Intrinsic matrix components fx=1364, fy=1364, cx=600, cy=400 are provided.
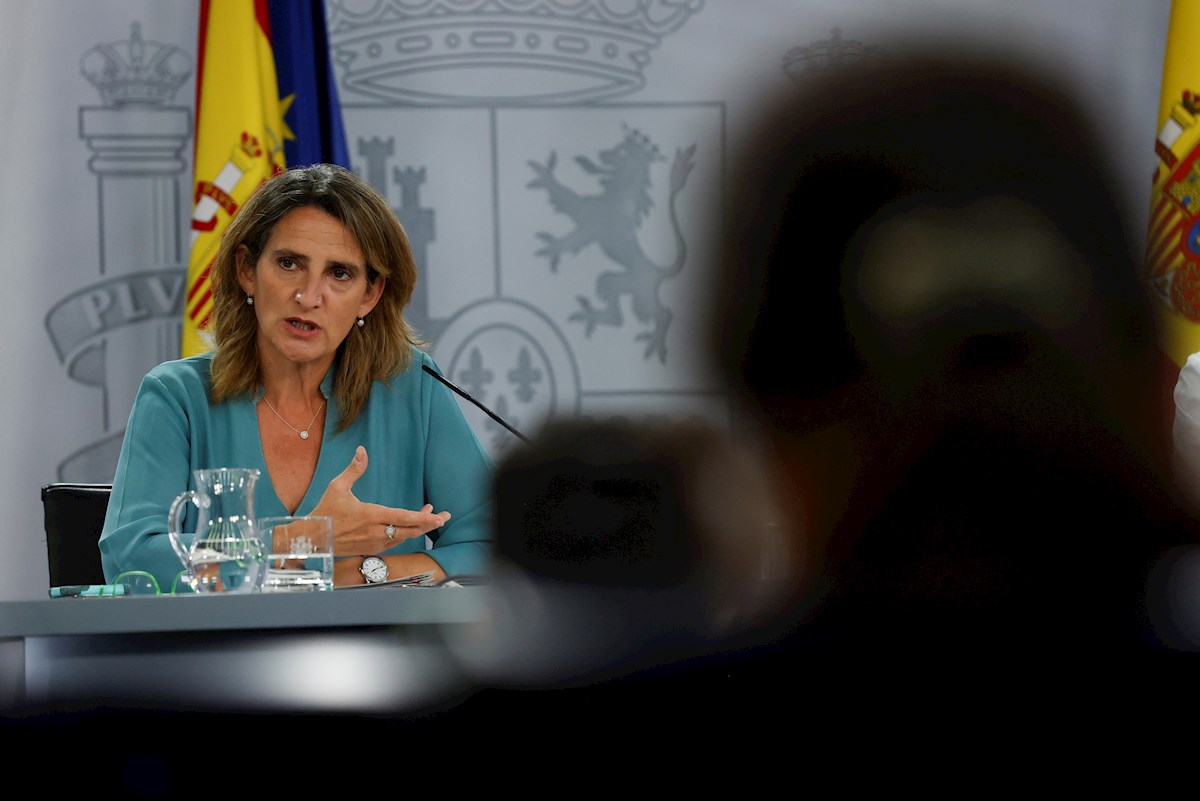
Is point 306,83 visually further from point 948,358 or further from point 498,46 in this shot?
point 948,358

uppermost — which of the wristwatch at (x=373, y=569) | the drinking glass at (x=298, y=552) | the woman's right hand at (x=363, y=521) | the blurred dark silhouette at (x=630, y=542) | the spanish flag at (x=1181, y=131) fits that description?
the spanish flag at (x=1181, y=131)

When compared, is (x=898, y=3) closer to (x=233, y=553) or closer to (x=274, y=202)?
(x=274, y=202)

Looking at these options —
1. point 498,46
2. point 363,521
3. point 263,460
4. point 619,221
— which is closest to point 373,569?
point 363,521

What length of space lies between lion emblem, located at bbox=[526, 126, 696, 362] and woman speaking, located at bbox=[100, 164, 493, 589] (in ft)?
5.33

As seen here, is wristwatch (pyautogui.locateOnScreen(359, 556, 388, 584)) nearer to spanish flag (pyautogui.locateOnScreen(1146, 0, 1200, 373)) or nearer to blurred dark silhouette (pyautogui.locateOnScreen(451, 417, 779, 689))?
blurred dark silhouette (pyautogui.locateOnScreen(451, 417, 779, 689))

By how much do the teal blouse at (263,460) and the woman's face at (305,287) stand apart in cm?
10

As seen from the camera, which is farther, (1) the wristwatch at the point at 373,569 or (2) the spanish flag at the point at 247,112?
(2) the spanish flag at the point at 247,112

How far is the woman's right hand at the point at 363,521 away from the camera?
1.85 metres

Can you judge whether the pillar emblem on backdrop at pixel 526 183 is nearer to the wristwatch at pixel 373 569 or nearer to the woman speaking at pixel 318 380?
the woman speaking at pixel 318 380

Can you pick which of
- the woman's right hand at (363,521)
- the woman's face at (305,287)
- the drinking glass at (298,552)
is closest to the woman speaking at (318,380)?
the woman's face at (305,287)

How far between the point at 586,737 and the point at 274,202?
1984 mm

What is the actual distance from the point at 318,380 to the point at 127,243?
1.83m

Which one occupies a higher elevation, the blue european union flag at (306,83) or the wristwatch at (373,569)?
the blue european union flag at (306,83)

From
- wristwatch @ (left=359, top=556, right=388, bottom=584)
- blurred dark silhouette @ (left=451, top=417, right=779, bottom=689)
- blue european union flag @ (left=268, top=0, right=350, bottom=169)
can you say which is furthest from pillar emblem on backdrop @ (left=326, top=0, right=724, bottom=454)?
blurred dark silhouette @ (left=451, top=417, right=779, bottom=689)
